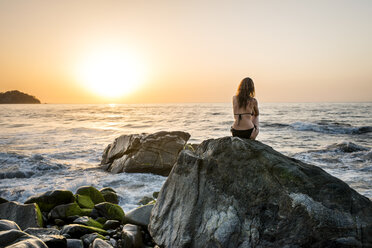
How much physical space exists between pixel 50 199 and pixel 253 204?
5.02 metres

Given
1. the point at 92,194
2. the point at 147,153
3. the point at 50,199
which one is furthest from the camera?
the point at 147,153

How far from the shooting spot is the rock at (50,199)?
6.25 meters

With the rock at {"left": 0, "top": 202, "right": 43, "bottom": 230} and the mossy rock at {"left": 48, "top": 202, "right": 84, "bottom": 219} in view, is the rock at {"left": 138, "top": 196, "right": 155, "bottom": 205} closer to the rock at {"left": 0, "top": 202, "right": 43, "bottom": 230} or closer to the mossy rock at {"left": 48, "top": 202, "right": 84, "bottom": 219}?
the mossy rock at {"left": 48, "top": 202, "right": 84, "bottom": 219}

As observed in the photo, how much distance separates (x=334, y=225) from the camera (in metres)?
3.22

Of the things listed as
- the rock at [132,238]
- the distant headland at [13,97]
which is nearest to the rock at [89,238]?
the rock at [132,238]

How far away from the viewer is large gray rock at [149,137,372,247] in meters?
3.27

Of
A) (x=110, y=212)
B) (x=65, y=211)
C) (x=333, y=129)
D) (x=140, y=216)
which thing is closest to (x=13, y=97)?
(x=333, y=129)

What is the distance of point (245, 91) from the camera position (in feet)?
17.4

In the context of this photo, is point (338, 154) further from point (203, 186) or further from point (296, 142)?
point (203, 186)

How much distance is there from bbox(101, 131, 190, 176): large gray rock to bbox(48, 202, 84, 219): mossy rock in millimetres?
4944

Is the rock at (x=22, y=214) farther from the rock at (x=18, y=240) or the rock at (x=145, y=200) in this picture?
the rock at (x=145, y=200)

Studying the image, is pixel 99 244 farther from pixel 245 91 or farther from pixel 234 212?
pixel 245 91

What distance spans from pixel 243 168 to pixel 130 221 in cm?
275

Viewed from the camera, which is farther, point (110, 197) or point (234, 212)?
point (110, 197)
